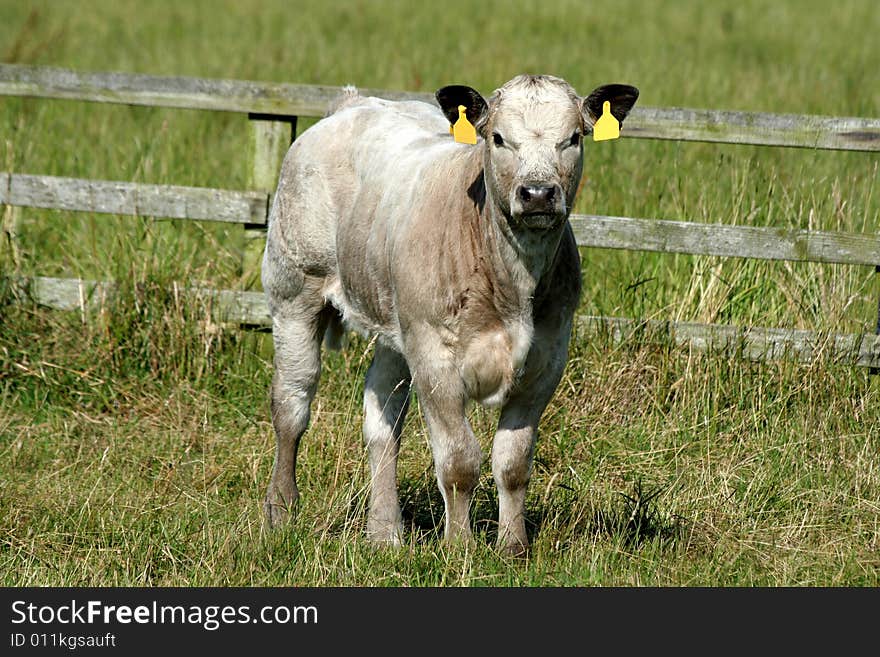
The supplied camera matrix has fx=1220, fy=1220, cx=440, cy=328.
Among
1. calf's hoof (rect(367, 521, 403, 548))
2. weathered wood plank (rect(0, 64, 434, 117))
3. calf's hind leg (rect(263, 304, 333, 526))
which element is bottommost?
calf's hoof (rect(367, 521, 403, 548))

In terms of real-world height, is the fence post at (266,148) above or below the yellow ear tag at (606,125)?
below

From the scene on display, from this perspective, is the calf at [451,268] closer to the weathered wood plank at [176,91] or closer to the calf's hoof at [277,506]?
the calf's hoof at [277,506]

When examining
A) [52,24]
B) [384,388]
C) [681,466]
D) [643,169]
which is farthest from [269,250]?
[52,24]

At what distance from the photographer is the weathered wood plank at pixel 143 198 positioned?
253 inches

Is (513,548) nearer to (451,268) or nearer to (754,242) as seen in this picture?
(451,268)

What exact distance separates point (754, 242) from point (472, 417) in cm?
170

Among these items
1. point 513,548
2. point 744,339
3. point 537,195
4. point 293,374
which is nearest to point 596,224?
point 744,339

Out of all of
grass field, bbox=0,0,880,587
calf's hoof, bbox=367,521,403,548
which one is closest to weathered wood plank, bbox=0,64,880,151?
grass field, bbox=0,0,880,587

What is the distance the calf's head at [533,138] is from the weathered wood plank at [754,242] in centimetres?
185

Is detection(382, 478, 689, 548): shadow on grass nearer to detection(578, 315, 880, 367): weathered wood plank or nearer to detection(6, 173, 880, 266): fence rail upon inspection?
detection(578, 315, 880, 367): weathered wood plank

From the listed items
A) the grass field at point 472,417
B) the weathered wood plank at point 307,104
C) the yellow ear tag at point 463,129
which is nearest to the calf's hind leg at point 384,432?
the grass field at point 472,417

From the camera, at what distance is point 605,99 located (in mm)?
4293

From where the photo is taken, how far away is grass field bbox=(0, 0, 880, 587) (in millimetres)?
4309

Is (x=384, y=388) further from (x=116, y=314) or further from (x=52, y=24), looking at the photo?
(x=52, y=24)
